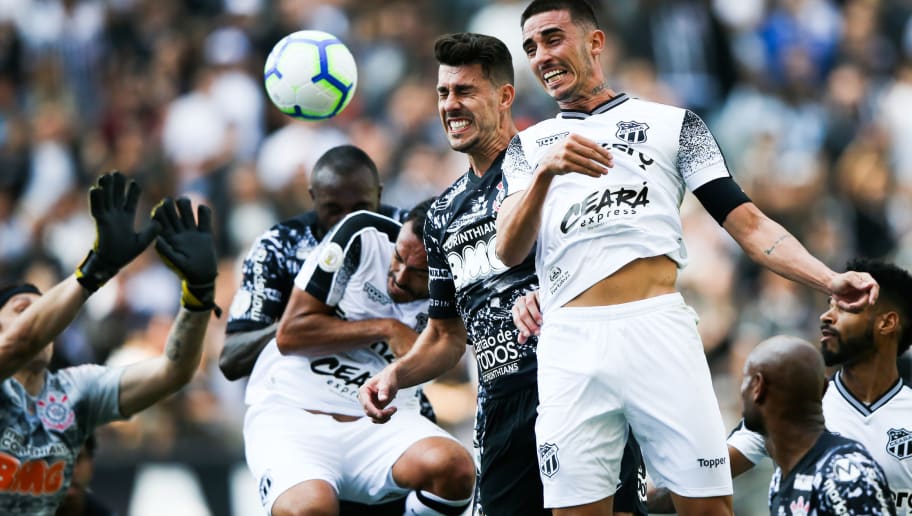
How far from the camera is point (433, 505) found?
770 centimetres

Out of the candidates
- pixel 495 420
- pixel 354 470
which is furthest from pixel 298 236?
pixel 495 420

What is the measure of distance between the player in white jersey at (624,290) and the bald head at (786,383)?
1072 millimetres

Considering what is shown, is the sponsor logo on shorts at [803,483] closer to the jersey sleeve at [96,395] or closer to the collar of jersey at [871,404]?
the collar of jersey at [871,404]

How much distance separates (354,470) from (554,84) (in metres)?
2.73

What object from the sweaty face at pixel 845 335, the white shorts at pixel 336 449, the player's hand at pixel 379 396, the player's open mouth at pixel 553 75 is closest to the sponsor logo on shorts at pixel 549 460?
the player's hand at pixel 379 396

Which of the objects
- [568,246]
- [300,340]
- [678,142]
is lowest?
[300,340]

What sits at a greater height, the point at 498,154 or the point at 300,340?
the point at 498,154

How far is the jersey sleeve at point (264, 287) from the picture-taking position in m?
8.41

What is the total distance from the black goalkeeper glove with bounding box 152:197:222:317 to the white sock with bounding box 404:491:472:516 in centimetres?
150

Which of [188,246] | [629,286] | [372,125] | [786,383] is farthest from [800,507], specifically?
[372,125]

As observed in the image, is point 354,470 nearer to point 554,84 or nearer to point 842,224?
point 554,84

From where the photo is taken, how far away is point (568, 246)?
20.0 feet

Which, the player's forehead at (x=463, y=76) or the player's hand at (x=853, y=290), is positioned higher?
the player's forehead at (x=463, y=76)

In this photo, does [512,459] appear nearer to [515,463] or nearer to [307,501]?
[515,463]
